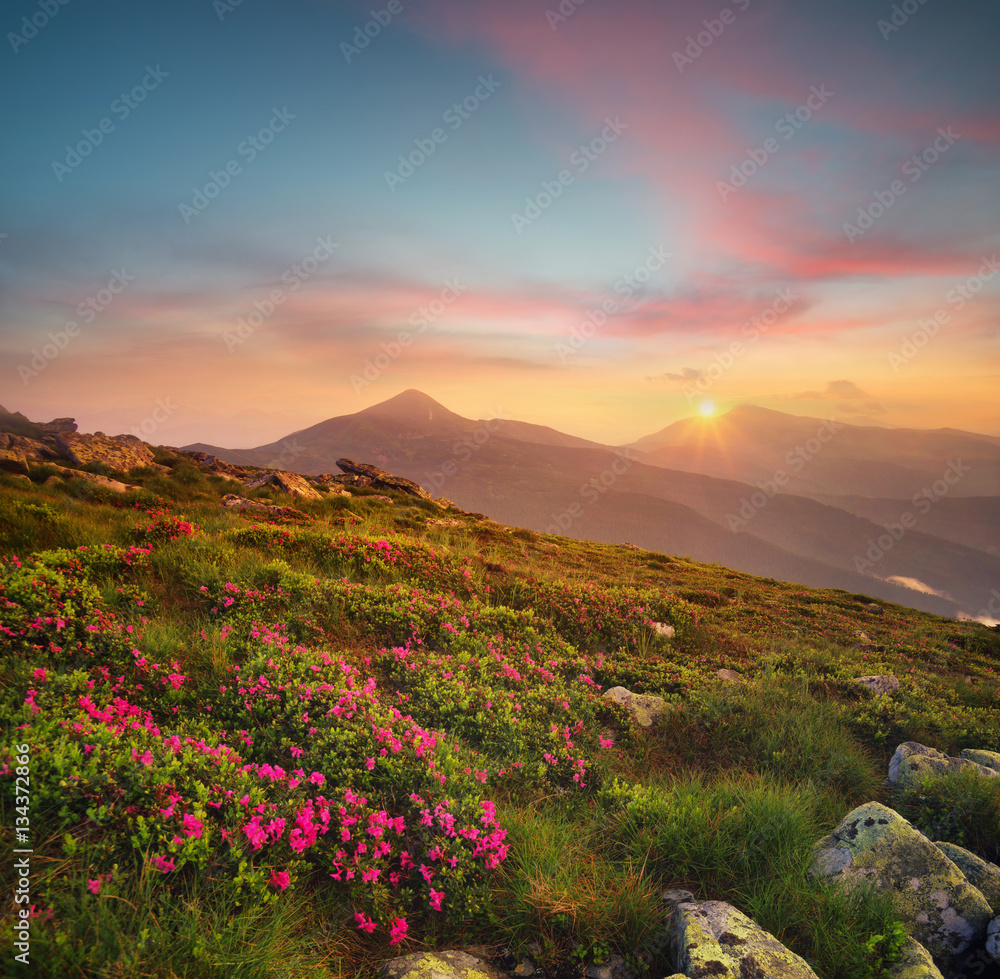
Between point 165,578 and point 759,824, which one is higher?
point 165,578

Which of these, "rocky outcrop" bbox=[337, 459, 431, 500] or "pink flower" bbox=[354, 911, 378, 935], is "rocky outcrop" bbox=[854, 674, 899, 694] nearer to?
"pink flower" bbox=[354, 911, 378, 935]

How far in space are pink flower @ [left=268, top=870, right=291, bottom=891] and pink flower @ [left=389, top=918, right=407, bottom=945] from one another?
A: 809 mm

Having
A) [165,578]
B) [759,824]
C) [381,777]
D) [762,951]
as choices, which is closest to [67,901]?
[381,777]

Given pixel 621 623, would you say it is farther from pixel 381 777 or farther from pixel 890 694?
pixel 381 777

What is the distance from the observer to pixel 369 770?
459cm

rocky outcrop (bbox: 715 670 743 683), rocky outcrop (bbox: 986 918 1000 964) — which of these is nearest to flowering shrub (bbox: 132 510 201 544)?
rocky outcrop (bbox: 715 670 743 683)

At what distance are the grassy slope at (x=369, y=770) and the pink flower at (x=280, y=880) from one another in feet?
0.07

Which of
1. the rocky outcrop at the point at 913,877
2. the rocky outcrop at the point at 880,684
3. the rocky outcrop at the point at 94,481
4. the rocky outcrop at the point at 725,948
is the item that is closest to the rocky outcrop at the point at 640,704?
the rocky outcrop at the point at 913,877

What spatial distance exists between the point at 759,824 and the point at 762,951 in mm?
1310

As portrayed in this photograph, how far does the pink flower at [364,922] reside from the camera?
348 cm

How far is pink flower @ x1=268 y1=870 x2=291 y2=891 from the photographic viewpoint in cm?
335

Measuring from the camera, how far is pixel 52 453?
24.1m

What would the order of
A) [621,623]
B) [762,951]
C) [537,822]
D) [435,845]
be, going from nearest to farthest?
[762,951]
[435,845]
[537,822]
[621,623]

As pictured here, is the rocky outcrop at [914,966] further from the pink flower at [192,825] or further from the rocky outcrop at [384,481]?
the rocky outcrop at [384,481]
